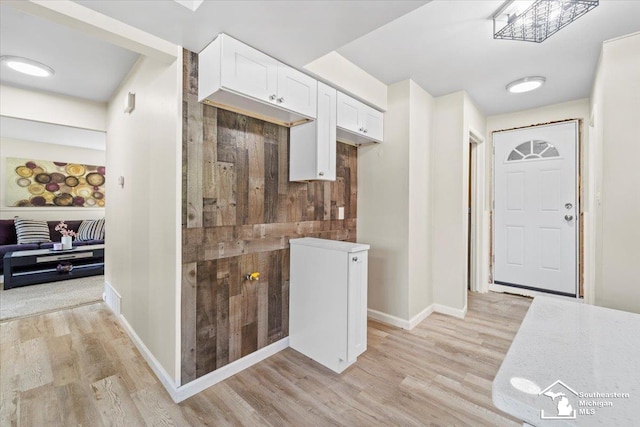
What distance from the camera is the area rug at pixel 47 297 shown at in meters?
3.10

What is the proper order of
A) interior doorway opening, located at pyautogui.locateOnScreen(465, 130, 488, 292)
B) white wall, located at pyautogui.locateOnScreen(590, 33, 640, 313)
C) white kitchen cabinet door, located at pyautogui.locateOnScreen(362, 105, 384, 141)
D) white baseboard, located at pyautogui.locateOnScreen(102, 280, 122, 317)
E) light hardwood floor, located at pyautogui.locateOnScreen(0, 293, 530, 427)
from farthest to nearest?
1. interior doorway opening, located at pyautogui.locateOnScreen(465, 130, 488, 292)
2. white baseboard, located at pyautogui.locateOnScreen(102, 280, 122, 317)
3. white kitchen cabinet door, located at pyautogui.locateOnScreen(362, 105, 384, 141)
4. white wall, located at pyautogui.locateOnScreen(590, 33, 640, 313)
5. light hardwood floor, located at pyautogui.locateOnScreen(0, 293, 530, 427)

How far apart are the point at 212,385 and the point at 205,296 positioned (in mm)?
599

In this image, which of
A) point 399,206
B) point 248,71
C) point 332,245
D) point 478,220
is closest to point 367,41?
point 248,71

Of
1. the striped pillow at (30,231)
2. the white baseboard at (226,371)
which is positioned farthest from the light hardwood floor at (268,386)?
the striped pillow at (30,231)

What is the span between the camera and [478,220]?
12.1 feet

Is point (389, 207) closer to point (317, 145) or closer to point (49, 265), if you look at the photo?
point (317, 145)

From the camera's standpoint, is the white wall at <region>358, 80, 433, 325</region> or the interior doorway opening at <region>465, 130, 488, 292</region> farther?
the interior doorway opening at <region>465, 130, 488, 292</region>

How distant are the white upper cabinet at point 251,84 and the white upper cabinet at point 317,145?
99 mm

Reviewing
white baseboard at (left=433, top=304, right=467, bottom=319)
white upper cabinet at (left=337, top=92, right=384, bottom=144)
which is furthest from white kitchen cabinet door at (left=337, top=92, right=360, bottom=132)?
white baseboard at (left=433, top=304, right=467, bottom=319)

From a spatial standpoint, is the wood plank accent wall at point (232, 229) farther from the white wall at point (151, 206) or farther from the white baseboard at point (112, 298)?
the white baseboard at point (112, 298)

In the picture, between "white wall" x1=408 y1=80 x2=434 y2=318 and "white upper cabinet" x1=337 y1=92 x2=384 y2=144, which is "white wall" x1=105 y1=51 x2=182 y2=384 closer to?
"white upper cabinet" x1=337 y1=92 x2=384 y2=144

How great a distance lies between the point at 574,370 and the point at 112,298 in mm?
3823

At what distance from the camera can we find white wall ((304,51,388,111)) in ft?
7.16

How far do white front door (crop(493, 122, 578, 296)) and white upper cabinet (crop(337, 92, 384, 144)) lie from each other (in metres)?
2.09
